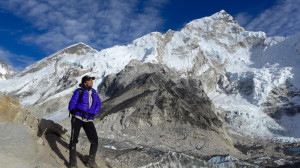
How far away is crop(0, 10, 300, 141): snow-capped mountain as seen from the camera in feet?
198

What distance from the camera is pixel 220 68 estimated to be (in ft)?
273

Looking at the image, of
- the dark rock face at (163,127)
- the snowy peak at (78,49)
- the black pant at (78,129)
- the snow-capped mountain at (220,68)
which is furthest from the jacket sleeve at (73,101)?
the snowy peak at (78,49)

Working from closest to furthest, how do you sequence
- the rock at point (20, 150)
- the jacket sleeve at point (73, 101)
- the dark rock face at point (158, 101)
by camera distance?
the rock at point (20, 150) → the jacket sleeve at point (73, 101) → the dark rock face at point (158, 101)

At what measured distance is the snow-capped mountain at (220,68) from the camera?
60344 millimetres

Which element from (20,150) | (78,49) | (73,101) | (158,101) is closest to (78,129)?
(73,101)

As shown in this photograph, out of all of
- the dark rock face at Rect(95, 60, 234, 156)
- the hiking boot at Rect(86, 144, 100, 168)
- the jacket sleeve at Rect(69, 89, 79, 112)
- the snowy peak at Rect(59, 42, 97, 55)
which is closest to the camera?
the jacket sleeve at Rect(69, 89, 79, 112)

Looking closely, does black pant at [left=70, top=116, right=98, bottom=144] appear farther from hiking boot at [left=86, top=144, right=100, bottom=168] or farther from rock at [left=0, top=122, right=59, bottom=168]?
rock at [left=0, top=122, right=59, bottom=168]

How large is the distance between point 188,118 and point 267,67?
55759mm

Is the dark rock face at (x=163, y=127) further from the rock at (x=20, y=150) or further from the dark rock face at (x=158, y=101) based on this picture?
the rock at (x=20, y=150)

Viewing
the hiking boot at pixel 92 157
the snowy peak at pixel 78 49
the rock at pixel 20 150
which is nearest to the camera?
the rock at pixel 20 150

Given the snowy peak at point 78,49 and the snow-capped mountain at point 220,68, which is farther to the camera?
the snowy peak at point 78,49

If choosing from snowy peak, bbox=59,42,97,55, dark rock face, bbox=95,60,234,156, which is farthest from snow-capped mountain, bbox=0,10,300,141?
dark rock face, bbox=95,60,234,156

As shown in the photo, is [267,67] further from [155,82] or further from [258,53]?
[155,82]

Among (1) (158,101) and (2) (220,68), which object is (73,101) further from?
(2) (220,68)
